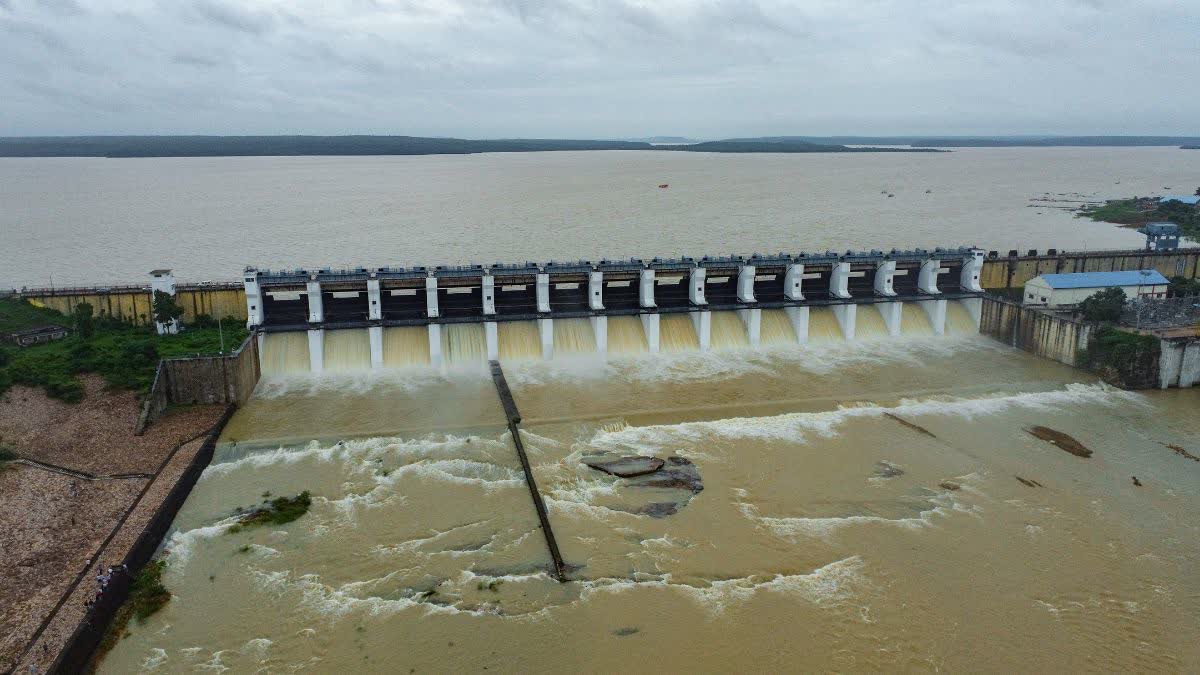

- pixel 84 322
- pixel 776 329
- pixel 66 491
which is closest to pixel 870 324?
pixel 776 329

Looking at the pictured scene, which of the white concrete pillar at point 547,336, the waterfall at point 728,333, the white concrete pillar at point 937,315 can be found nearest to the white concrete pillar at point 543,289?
the white concrete pillar at point 547,336

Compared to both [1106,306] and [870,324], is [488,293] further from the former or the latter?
[1106,306]

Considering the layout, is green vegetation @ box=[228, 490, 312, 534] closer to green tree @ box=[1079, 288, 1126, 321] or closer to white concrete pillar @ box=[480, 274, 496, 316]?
white concrete pillar @ box=[480, 274, 496, 316]

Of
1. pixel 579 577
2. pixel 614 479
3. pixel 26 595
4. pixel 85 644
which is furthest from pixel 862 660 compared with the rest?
pixel 26 595

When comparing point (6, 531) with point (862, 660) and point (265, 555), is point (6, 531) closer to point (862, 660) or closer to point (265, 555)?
point (265, 555)

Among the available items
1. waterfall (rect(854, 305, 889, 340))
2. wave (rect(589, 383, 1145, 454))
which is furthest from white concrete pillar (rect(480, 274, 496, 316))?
waterfall (rect(854, 305, 889, 340))
